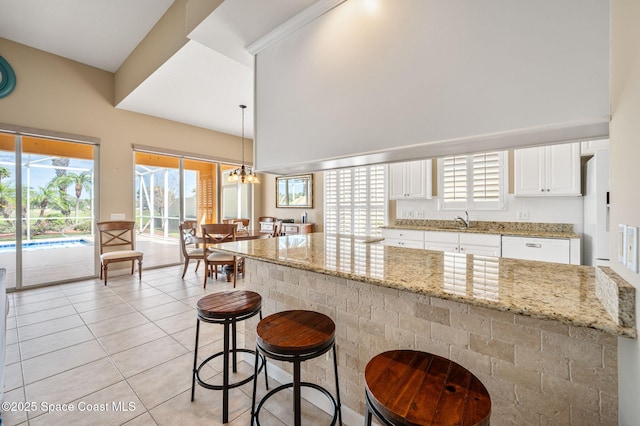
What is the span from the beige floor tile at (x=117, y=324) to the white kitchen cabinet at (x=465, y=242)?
3654 mm

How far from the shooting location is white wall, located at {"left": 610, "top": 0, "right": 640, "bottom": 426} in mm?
713

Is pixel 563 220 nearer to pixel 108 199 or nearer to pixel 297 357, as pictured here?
pixel 297 357

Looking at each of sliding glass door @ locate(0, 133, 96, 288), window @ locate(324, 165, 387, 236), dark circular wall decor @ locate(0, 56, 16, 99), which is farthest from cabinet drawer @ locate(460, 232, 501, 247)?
dark circular wall decor @ locate(0, 56, 16, 99)

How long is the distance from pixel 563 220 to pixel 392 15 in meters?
3.37

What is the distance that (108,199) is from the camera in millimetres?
4543

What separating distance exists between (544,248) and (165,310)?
4451 mm

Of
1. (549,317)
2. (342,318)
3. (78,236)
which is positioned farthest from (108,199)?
(549,317)

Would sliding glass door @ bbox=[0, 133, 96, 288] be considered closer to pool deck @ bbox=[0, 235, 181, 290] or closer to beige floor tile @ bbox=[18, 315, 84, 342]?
pool deck @ bbox=[0, 235, 181, 290]

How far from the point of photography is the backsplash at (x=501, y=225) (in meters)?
3.29

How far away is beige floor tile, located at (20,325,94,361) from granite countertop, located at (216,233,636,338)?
6.71 feet

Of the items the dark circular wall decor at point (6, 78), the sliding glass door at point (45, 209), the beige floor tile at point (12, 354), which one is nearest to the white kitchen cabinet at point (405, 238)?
the beige floor tile at point (12, 354)

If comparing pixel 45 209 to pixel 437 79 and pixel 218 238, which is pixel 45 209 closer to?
pixel 218 238

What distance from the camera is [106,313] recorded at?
304 cm

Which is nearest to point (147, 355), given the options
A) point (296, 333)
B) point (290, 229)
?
point (296, 333)
